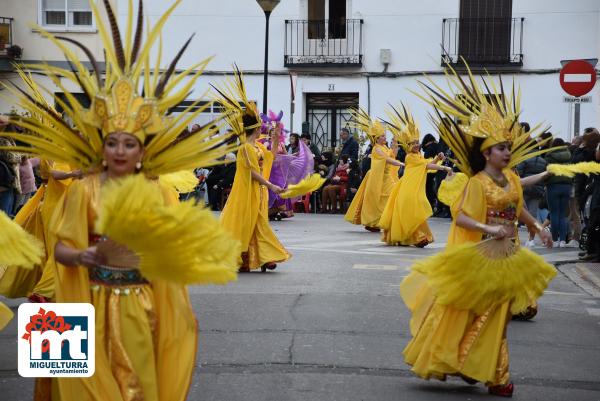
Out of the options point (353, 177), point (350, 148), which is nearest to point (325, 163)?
point (350, 148)

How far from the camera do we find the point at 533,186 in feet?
56.6

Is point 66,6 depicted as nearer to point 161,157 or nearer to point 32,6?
point 32,6

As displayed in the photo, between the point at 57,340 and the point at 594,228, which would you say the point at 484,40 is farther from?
the point at 57,340

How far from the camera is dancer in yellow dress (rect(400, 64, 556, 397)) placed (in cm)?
664

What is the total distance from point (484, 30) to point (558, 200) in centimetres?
1335

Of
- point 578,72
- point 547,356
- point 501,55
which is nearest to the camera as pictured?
point 547,356

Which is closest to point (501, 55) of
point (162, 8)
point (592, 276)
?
point (162, 8)

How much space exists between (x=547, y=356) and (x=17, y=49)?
80.7ft

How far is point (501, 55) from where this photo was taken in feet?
94.9

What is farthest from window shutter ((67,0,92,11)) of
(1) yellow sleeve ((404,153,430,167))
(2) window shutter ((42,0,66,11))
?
(1) yellow sleeve ((404,153,430,167))

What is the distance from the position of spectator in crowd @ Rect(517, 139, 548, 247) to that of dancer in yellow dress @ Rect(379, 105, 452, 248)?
5.23 ft

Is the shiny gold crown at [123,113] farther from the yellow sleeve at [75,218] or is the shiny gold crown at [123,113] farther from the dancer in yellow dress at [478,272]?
the dancer in yellow dress at [478,272]

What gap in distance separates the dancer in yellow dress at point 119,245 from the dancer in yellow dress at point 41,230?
3.71 meters

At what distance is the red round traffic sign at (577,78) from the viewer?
17.0 meters
